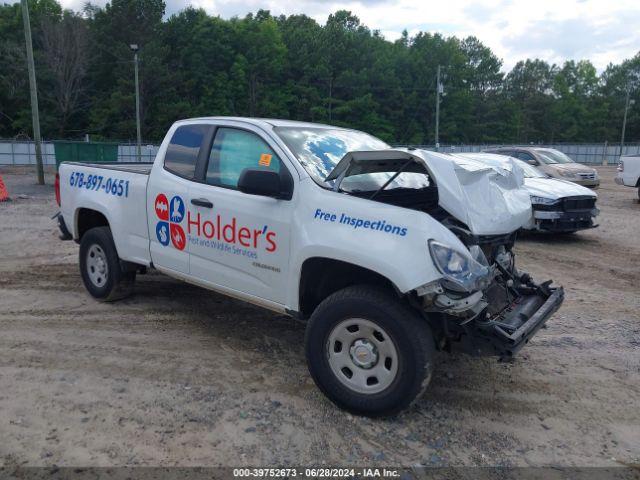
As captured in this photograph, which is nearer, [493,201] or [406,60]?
[493,201]

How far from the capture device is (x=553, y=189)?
9.83m

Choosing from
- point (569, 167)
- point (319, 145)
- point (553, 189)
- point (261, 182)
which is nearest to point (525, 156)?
point (569, 167)

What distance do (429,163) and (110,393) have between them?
286 cm

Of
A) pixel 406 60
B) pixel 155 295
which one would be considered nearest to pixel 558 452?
pixel 155 295

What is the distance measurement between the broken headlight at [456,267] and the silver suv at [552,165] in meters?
13.5

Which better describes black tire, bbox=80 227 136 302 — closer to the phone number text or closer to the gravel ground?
the gravel ground

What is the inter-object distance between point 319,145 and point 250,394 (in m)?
2.10

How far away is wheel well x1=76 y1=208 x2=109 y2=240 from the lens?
6137 mm

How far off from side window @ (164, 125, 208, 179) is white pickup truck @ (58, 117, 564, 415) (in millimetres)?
14

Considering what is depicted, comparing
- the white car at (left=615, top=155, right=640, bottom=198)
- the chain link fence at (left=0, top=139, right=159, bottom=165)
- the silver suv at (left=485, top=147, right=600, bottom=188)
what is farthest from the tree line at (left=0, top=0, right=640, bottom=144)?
the white car at (left=615, top=155, right=640, bottom=198)

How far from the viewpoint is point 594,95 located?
86438 millimetres

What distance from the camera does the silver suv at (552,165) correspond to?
16.3 meters

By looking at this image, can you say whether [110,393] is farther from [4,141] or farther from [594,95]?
[594,95]

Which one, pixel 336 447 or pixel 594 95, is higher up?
pixel 594 95
